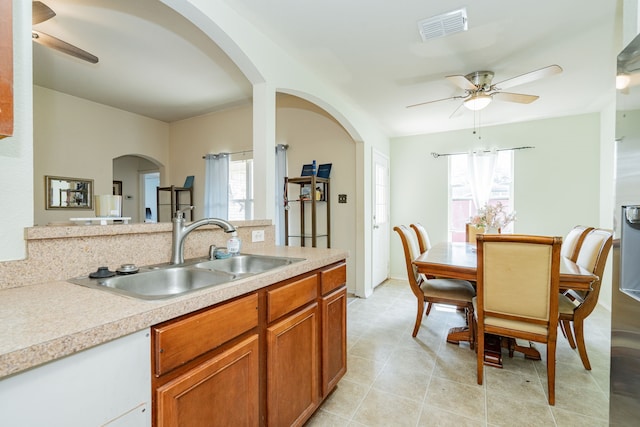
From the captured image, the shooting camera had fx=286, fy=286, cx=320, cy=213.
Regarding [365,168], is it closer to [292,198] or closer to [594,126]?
[292,198]

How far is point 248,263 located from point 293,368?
2.05ft

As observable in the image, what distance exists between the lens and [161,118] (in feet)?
16.0

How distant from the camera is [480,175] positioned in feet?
13.9

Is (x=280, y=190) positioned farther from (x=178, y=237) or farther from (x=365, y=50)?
(x=178, y=237)

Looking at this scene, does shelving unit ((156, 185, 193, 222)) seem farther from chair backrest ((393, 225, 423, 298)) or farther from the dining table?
the dining table

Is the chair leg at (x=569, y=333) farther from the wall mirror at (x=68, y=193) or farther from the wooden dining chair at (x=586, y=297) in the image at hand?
the wall mirror at (x=68, y=193)

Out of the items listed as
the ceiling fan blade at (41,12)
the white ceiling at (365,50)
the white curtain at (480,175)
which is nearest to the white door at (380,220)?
the white ceiling at (365,50)

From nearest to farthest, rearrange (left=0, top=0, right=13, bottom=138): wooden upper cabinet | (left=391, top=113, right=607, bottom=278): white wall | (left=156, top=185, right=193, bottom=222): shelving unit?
1. (left=0, top=0, right=13, bottom=138): wooden upper cabinet
2. (left=391, top=113, right=607, bottom=278): white wall
3. (left=156, top=185, right=193, bottom=222): shelving unit

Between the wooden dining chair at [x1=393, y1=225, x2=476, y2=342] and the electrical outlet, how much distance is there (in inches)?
50.3

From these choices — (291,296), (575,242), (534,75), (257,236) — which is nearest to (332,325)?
(291,296)

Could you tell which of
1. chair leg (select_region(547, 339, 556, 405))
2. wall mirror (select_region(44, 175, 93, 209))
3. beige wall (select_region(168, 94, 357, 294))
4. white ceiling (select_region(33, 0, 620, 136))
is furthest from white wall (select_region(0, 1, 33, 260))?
wall mirror (select_region(44, 175, 93, 209))

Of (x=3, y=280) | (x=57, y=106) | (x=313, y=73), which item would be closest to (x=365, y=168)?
(x=313, y=73)

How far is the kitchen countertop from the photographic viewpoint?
0.58 m

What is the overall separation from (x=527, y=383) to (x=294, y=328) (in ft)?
5.94
